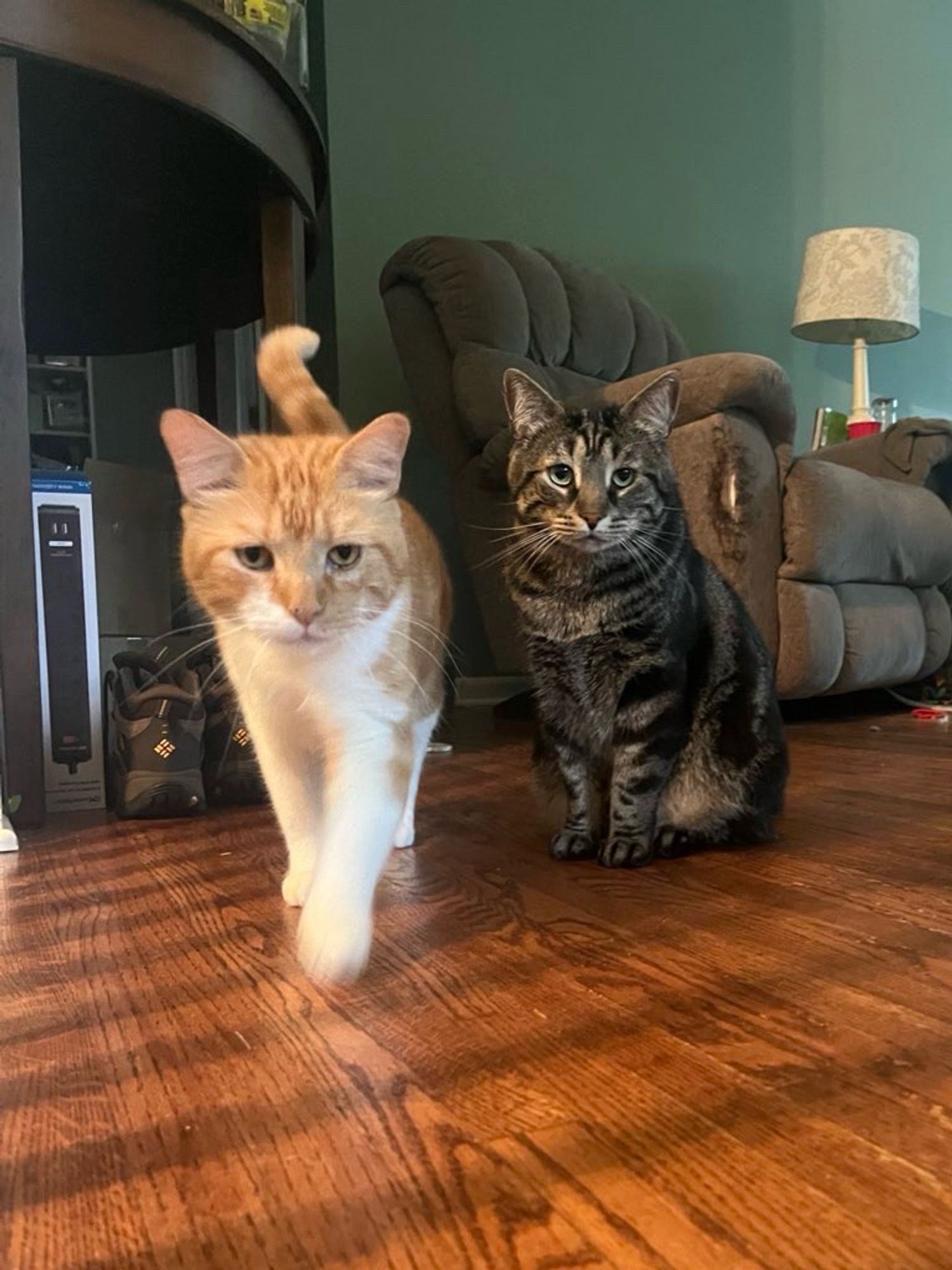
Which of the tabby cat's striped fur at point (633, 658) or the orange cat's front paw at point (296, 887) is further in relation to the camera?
the tabby cat's striped fur at point (633, 658)

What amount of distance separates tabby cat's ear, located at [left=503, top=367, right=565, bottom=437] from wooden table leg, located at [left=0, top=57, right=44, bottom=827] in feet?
2.20

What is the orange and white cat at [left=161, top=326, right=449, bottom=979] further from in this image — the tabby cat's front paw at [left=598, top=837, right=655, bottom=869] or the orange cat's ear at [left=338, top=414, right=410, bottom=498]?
the tabby cat's front paw at [left=598, top=837, right=655, bottom=869]

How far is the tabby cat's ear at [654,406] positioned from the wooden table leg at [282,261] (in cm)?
57

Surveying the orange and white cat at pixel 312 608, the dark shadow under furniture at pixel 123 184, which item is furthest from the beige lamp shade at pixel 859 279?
the orange and white cat at pixel 312 608

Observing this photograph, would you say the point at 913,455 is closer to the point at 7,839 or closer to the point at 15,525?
the point at 15,525

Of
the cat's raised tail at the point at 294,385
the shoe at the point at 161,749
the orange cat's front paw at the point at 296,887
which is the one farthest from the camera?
the shoe at the point at 161,749

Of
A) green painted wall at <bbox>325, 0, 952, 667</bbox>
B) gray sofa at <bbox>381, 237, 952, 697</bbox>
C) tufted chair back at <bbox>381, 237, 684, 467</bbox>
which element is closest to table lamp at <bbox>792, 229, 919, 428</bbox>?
green painted wall at <bbox>325, 0, 952, 667</bbox>

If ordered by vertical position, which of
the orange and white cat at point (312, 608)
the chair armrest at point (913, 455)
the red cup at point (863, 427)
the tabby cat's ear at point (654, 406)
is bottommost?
the orange and white cat at point (312, 608)

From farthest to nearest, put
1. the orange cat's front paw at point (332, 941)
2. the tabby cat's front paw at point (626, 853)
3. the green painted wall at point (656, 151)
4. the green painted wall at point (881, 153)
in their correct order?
the green painted wall at point (881, 153)
the green painted wall at point (656, 151)
the tabby cat's front paw at point (626, 853)
the orange cat's front paw at point (332, 941)

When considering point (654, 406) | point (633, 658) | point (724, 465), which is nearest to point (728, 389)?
point (724, 465)

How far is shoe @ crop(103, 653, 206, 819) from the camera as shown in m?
1.61

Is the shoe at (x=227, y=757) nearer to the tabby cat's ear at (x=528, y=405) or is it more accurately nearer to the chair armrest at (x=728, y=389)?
the tabby cat's ear at (x=528, y=405)

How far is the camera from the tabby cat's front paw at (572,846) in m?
1.29

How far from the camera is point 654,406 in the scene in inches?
55.1
